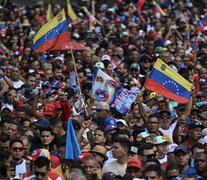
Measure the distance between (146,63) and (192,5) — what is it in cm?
1158

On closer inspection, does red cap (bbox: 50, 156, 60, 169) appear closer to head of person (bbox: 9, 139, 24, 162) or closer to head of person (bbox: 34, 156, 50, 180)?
head of person (bbox: 9, 139, 24, 162)

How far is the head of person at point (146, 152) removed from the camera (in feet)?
28.5

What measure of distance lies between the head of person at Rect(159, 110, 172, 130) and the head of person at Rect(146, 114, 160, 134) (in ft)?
0.77

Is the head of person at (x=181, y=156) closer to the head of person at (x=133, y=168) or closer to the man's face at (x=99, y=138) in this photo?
the head of person at (x=133, y=168)

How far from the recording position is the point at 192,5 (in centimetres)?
2534

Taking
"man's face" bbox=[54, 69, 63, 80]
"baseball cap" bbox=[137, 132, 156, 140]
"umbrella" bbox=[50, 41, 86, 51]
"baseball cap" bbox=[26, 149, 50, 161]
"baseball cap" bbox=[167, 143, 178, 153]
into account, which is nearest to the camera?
"baseball cap" bbox=[26, 149, 50, 161]

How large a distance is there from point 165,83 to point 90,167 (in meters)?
3.53

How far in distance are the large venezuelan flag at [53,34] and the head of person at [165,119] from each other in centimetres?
267

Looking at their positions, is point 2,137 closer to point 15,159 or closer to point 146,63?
point 15,159

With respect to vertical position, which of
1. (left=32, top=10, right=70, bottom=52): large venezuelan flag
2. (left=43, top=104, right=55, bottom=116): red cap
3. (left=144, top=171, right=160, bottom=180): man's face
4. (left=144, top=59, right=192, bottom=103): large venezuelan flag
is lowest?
(left=144, top=171, right=160, bottom=180): man's face

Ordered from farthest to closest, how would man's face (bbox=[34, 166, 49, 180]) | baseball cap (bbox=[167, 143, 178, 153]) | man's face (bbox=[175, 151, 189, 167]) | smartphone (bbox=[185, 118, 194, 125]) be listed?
1. smartphone (bbox=[185, 118, 194, 125])
2. baseball cap (bbox=[167, 143, 178, 153])
3. man's face (bbox=[175, 151, 189, 167])
4. man's face (bbox=[34, 166, 49, 180])

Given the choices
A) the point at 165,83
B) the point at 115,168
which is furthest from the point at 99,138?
the point at 165,83

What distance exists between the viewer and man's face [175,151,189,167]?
8328 millimetres

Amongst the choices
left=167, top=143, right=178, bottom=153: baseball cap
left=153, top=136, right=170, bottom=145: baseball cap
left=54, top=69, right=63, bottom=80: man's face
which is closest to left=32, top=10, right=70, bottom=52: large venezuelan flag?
left=54, top=69, right=63, bottom=80: man's face
